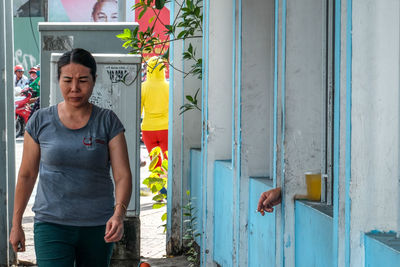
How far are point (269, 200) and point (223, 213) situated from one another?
2.07 meters

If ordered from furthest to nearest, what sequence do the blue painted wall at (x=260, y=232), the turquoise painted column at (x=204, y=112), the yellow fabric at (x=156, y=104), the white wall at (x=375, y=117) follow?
the yellow fabric at (x=156, y=104) < the turquoise painted column at (x=204, y=112) < the blue painted wall at (x=260, y=232) < the white wall at (x=375, y=117)

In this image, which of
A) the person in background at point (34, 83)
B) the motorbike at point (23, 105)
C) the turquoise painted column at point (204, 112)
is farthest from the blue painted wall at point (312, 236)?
the motorbike at point (23, 105)

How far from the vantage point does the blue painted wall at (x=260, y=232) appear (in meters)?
4.28

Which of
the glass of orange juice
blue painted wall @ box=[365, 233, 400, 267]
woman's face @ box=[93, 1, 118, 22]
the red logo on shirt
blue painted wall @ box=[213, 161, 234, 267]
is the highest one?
woman's face @ box=[93, 1, 118, 22]

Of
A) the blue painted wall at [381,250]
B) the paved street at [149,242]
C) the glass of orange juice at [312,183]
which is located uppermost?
the glass of orange juice at [312,183]

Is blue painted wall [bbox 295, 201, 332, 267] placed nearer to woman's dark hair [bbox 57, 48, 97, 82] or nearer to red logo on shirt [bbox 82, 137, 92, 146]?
red logo on shirt [bbox 82, 137, 92, 146]

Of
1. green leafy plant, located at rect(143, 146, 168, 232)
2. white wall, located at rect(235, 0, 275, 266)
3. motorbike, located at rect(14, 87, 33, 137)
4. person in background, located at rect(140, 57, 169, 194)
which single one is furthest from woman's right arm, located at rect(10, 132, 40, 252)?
motorbike, located at rect(14, 87, 33, 137)

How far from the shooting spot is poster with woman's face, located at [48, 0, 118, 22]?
93.8ft

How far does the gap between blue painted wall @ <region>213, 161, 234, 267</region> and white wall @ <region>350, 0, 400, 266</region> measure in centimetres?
279

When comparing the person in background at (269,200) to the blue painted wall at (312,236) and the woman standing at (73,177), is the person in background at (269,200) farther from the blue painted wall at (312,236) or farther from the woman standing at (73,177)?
the woman standing at (73,177)

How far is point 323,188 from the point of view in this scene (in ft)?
11.7

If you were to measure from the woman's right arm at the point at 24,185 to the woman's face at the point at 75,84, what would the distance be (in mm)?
280

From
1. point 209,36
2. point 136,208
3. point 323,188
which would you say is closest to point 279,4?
point 323,188

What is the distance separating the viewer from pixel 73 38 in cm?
654
